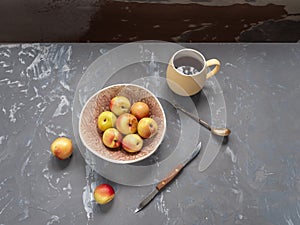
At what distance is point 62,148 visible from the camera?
2.52ft

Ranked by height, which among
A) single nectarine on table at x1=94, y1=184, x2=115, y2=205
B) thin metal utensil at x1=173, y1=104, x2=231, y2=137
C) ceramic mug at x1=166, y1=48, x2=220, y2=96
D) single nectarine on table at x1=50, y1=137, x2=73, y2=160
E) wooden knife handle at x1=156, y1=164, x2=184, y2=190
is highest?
ceramic mug at x1=166, y1=48, x2=220, y2=96

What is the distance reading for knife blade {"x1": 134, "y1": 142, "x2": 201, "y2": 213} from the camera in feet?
2.50

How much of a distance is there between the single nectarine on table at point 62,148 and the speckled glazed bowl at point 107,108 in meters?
0.04

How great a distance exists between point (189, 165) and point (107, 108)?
205 mm

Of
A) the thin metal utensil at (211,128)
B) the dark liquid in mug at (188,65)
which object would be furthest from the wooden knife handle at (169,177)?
the dark liquid in mug at (188,65)

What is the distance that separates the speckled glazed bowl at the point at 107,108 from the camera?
2.48ft

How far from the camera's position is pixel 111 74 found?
2.92 feet

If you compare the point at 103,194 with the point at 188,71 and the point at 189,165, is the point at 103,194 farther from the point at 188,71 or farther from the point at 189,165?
the point at 188,71

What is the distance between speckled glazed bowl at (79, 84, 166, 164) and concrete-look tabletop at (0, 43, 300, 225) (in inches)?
2.2

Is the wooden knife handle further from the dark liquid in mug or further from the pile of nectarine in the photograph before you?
the dark liquid in mug

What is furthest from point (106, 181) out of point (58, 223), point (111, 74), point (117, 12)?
point (117, 12)

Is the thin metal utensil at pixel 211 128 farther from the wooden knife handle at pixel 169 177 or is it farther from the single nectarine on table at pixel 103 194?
the single nectarine on table at pixel 103 194

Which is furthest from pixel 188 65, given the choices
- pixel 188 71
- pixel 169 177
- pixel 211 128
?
pixel 169 177

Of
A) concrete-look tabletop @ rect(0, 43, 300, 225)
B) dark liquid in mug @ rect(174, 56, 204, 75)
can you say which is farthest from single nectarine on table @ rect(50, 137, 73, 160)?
dark liquid in mug @ rect(174, 56, 204, 75)
